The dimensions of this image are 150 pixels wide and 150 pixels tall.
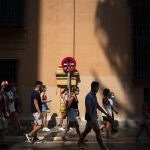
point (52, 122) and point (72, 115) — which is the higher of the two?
point (72, 115)

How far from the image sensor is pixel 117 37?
17.0 metres

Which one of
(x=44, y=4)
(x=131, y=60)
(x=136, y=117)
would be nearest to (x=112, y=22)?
(x=131, y=60)

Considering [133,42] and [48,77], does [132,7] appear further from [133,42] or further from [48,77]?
[48,77]

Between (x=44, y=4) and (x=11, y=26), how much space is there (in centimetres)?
179

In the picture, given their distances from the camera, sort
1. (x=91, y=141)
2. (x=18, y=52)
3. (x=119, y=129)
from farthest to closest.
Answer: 1. (x=18, y=52)
2. (x=119, y=129)
3. (x=91, y=141)

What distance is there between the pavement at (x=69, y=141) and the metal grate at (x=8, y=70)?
2631mm

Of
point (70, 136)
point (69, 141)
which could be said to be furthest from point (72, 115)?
point (70, 136)

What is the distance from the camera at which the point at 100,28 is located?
17.0 metres

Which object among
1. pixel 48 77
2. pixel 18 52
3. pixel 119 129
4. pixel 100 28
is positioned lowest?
pixel 119 129

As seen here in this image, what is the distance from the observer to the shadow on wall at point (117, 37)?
16891 millimetres

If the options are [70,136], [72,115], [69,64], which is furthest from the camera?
[69,64]

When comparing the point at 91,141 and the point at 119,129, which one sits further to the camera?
the point at 119,129

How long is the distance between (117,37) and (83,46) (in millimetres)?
1576

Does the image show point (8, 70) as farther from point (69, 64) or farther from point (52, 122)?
point (52, 122)
